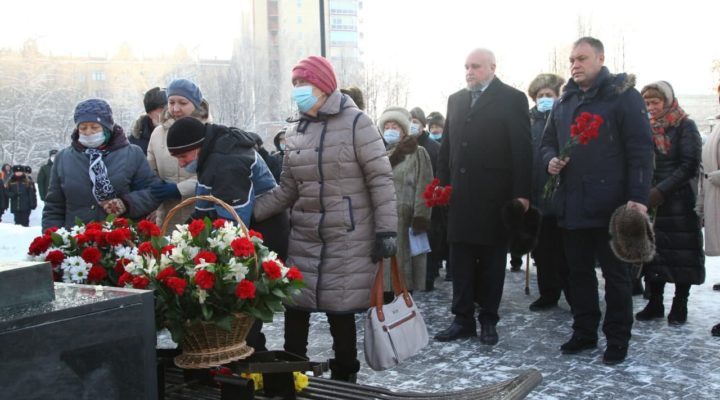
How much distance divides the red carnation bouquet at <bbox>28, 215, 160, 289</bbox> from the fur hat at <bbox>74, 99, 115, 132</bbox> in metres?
1.63

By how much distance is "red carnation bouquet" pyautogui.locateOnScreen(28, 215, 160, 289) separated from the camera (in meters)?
3.10

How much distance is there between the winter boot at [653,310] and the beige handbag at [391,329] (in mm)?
3051

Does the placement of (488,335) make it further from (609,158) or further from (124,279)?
(124,279)

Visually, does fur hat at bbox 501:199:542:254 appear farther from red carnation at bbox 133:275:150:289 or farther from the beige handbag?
red carnation at bbox 133:275:150:289

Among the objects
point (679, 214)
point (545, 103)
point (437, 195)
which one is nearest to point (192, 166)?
point (437, 195)

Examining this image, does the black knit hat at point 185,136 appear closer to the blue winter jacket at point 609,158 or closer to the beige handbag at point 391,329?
Result: the beige handbag at point 391,329

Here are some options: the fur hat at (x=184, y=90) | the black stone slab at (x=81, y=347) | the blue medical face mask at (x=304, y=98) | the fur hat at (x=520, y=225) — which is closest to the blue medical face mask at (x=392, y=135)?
the fur hat at (x=520, y=225)

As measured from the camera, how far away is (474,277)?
6.09 meters

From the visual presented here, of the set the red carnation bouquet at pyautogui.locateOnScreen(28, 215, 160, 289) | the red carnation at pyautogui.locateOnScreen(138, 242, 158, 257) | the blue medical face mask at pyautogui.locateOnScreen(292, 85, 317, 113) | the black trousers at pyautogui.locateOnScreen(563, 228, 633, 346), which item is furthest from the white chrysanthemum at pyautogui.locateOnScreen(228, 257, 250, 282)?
the black trousers at pyautogui.locateOnScreen(563, 228, 633, 346)

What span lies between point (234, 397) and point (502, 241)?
11.5ft

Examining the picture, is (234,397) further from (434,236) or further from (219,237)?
(434,236)

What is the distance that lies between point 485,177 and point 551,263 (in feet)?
5.67

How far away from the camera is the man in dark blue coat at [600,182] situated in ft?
16.7

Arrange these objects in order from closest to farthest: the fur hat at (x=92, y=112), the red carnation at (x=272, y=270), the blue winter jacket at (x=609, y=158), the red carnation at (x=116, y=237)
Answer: the red carnation at (x=272, y=270)
the red carnation at (x=116, y=237)
the fur hat at (x=92, y=112)
the blue winter jacket at (x=609, y=158)
